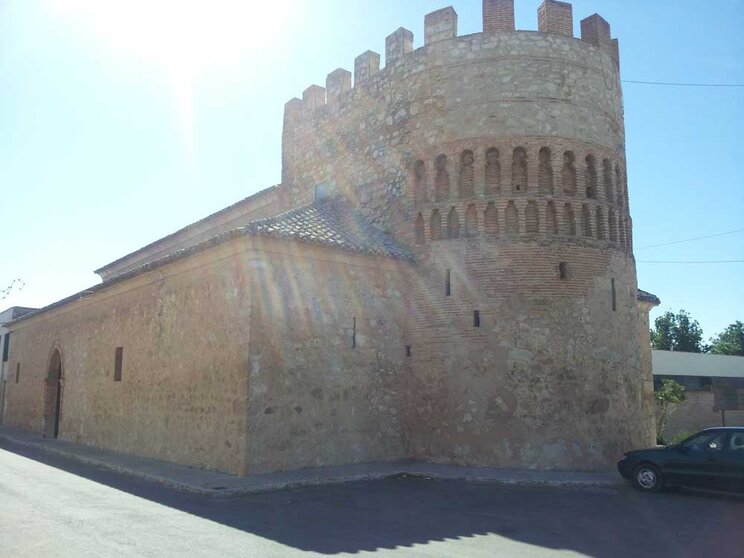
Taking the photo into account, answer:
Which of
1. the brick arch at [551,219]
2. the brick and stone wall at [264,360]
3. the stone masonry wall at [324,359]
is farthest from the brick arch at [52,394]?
the brick arch at [551,219]

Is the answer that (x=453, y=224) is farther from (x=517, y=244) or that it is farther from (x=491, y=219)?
(x=517, y=244)

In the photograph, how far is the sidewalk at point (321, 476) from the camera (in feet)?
32.4

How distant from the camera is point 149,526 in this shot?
7262 millimetres

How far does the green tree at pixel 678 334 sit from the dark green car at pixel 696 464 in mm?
48812

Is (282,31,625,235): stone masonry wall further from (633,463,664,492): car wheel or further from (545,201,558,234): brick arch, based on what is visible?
(633,463,664,492): car wheel

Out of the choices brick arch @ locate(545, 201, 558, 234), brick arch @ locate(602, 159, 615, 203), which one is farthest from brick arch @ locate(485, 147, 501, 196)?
brick arch @ locate(602, 159, 615, 203)

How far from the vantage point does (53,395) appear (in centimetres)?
2130

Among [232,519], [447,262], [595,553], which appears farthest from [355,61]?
[595,553]

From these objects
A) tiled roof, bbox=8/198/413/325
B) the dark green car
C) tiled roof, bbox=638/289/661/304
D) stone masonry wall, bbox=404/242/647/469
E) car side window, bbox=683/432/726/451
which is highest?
tiled roof, bbox=8/198/413/325

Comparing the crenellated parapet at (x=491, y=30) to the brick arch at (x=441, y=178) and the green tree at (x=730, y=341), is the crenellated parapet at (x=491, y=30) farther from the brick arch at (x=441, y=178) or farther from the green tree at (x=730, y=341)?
the green tree at (x=730, y=341)

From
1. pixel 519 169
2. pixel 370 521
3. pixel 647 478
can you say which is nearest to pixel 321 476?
pixel 370 521

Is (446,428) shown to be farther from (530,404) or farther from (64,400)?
(64,400)

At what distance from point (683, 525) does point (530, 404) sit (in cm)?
448

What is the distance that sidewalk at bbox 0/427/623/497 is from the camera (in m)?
9.87
